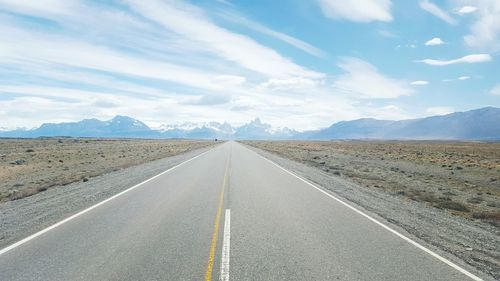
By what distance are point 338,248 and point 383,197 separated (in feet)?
29.3

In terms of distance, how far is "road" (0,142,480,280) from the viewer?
6.28m

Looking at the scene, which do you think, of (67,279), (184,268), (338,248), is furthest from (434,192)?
(67,279)

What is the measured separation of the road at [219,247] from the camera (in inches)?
247

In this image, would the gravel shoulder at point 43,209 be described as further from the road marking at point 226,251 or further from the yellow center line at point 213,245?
the road marking at point 226,251

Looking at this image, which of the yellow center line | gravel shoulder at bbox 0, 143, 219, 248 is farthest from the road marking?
gravel shoulder at bbox 0, 143, 219, 248

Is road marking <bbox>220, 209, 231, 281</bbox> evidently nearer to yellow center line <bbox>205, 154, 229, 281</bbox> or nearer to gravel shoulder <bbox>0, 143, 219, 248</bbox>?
yellow center line <bbox>205, 154, 229, 281</bbox>

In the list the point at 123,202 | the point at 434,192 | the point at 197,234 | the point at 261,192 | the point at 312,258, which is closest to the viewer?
the point at 312,258

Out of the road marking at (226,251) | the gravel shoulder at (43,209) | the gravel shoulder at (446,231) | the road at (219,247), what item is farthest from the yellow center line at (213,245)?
the gravel shoulder at (446,231)

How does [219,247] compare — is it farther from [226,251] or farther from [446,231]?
[446,231]

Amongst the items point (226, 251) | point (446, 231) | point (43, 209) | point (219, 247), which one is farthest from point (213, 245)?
point (43, 209)

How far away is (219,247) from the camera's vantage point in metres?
7.62

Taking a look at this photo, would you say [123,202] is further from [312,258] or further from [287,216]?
[312,258]

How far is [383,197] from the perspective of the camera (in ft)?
51.5

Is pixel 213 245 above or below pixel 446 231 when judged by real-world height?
above
